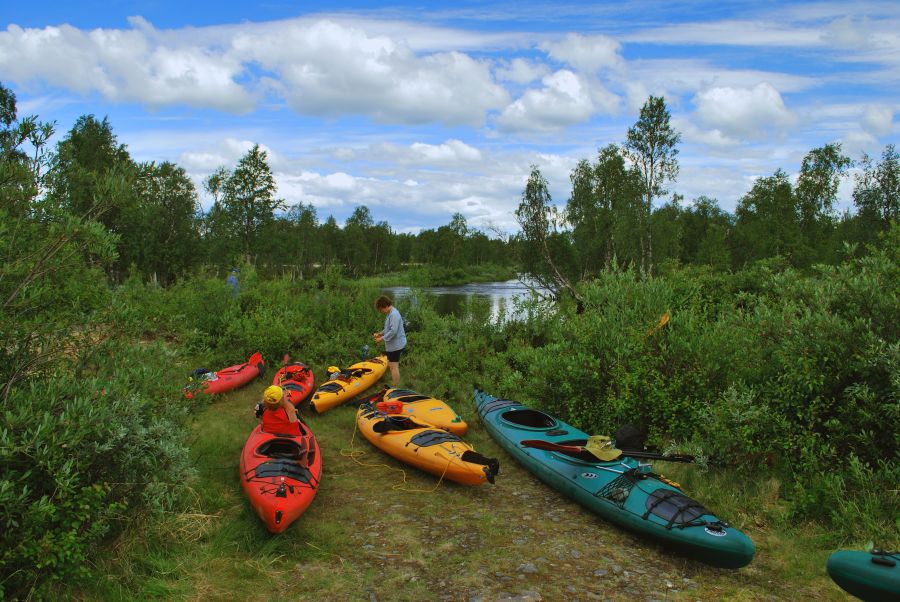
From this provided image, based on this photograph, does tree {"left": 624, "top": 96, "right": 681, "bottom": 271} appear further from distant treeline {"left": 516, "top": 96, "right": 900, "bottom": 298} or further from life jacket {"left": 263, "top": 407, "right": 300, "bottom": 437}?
life jacket {"left": 263, "top": 407, "right": 300, "bottom": 437}

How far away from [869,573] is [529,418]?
13.4 ft

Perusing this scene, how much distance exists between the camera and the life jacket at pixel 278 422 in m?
6.07

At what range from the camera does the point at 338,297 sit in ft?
39.8

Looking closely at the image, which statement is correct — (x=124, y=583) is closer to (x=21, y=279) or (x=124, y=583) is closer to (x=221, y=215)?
(x=21, y=279)

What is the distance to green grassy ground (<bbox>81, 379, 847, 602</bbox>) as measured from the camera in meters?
3.92

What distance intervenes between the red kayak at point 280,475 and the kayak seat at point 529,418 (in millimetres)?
2570

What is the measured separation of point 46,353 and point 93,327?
418mm

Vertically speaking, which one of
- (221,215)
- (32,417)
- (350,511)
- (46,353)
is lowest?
(350,511)

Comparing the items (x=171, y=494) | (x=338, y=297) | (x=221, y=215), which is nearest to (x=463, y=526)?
(x=171, y=494)

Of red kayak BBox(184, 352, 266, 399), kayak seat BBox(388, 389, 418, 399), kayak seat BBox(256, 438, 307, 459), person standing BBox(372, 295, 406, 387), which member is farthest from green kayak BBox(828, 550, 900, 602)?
red kayak BBox(184, 352, 266, 399)

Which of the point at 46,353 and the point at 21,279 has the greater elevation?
the point at 21,279

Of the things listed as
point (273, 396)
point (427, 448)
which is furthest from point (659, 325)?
point (273, 396)

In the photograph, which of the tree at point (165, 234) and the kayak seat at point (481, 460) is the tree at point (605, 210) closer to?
the tree at point (165, 234)

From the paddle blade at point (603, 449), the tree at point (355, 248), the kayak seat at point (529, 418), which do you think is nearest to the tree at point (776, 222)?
the kayak seat at point (529, 418)
